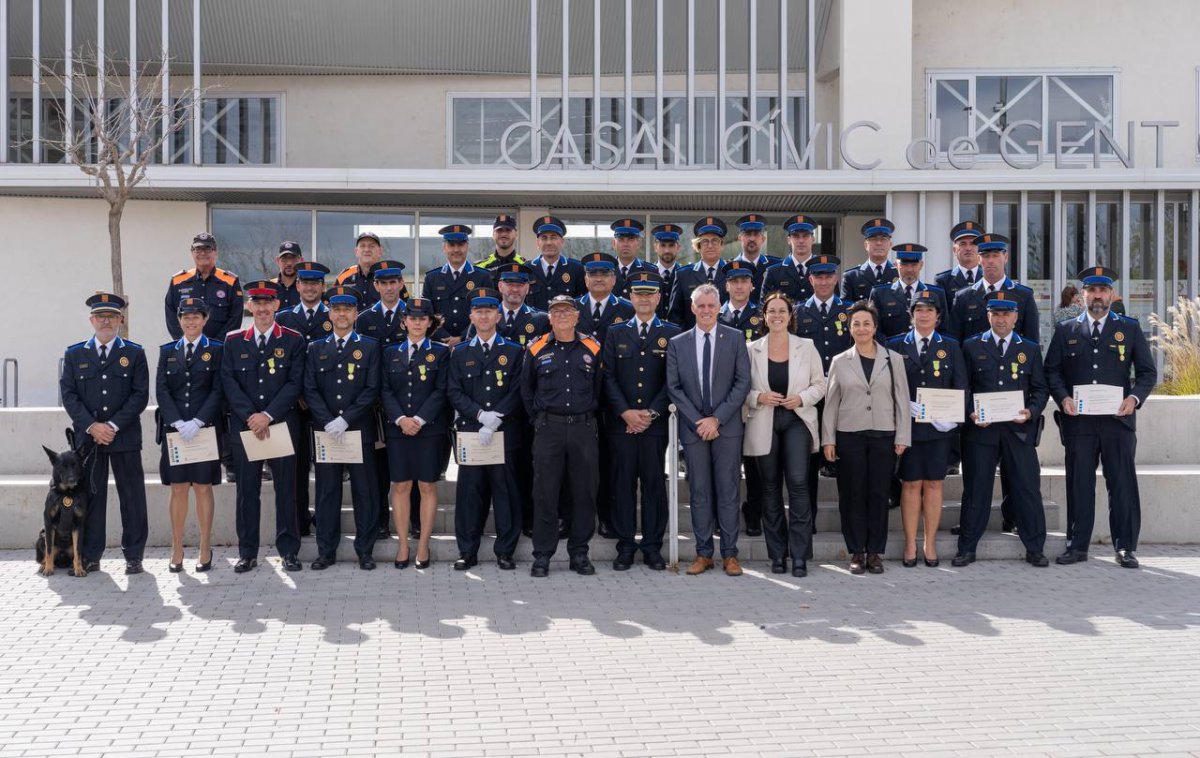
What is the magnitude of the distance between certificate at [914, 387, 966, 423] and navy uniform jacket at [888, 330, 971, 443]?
71mm

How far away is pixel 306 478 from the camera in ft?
27.8

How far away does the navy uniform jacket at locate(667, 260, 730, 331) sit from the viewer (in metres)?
8.97

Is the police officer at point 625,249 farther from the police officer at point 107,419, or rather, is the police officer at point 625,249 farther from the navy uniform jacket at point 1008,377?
the police officer at point 107,419

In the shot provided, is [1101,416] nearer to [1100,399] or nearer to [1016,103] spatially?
[1100,399]

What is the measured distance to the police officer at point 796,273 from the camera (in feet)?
29.3

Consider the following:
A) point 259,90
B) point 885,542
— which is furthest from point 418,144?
point 885,542

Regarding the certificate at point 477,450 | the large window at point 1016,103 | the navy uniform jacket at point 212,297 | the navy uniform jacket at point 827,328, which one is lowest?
the certificate at point 477,450

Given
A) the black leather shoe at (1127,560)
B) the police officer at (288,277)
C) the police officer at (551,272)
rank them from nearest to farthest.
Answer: the black leather shoe at (1127,560) < the police officer at (551,272) < the police officer at (288,277)

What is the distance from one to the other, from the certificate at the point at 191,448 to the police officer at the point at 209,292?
1.67 metres

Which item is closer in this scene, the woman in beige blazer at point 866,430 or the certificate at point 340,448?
the woman in beige blazer at point 866,430

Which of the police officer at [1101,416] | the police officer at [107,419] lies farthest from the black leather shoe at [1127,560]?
the police officer at [107,419]

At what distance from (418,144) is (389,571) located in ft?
35.8

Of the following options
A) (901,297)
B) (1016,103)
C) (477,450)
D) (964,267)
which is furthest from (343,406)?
(1016,103)

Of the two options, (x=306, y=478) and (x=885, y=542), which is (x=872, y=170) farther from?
(x=306, y=478)
